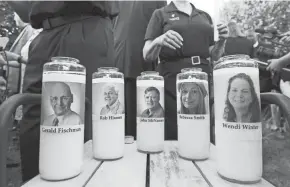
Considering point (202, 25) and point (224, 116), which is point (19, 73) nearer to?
point (202, 25)

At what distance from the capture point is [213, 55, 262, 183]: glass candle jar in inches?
14.6

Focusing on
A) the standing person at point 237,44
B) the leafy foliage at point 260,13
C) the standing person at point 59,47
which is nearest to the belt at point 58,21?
the standing person at point 59,47

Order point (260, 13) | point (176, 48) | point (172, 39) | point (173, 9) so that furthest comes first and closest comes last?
point (260, 13), point (173, 9), point (176, 48), point (172, 39)

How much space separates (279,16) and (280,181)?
2136 mm

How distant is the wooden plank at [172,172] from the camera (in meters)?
0.38

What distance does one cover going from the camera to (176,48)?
96 cm

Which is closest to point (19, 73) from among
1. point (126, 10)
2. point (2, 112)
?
point (126, 10)

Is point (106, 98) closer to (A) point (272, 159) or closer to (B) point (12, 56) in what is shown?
(B) point (12, 56)

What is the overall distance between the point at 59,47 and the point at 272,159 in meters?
2.08

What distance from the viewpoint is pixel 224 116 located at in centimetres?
39

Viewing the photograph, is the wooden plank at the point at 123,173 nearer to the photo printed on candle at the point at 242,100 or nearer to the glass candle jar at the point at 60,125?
the glass candle jar at the point at 60,125

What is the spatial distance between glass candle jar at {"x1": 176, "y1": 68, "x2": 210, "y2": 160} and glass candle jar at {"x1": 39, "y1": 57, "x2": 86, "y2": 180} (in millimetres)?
246

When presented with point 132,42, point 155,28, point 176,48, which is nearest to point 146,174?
point 176,48

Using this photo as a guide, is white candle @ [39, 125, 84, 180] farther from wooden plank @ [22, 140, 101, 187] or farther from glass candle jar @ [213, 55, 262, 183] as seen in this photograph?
glass candle jar @ [213, 55, 262, 183]
